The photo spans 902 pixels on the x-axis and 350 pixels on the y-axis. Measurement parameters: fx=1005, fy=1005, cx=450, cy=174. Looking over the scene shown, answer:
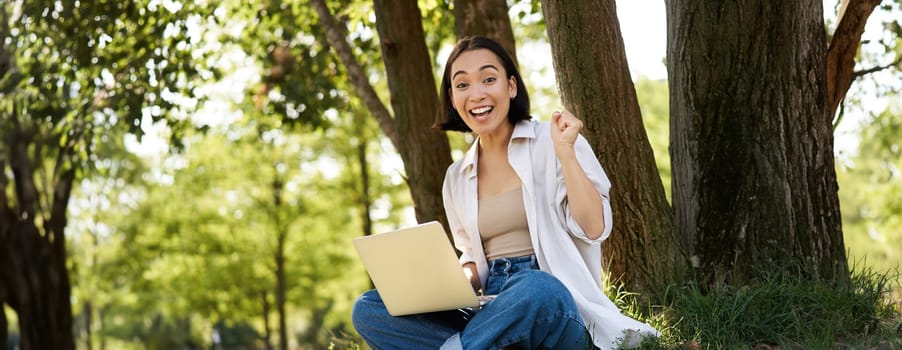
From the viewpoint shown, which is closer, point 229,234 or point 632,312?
point 632,312

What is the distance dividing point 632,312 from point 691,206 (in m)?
0.81

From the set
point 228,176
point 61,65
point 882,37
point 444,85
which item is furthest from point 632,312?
point 228,176

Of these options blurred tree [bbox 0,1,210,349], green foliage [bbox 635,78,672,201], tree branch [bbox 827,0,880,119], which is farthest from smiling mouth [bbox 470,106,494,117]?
green foliage [bbox 635,78,672,201]

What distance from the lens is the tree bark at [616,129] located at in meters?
5.31

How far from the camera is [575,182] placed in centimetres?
400

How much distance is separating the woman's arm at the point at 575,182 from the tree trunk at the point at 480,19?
3.51m

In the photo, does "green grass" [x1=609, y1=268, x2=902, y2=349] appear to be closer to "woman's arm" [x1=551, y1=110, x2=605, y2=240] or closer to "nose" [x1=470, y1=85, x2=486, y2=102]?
"woman's arm" [x1=551, y1=110, x2=605, y2=240]

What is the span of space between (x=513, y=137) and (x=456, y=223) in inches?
20.5

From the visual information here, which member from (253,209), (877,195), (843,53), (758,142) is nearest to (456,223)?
(758,142)

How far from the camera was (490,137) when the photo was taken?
4.50 meters

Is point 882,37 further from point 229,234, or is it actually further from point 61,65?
point 229,234

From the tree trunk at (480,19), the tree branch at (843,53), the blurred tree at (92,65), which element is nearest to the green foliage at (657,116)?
the blurred tree at (92,65)

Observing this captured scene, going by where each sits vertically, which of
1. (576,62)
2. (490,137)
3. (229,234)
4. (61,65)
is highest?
(61,65)

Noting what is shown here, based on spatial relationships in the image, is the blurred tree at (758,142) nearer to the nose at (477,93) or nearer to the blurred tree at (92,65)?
the nose at (477,93)
